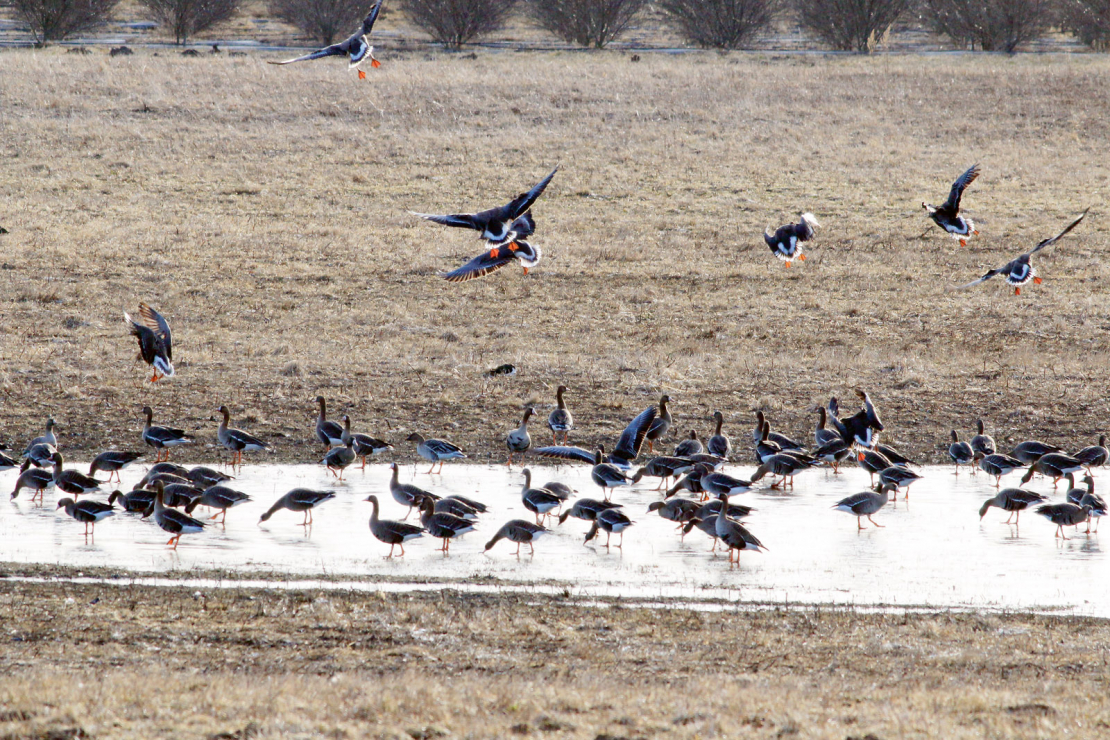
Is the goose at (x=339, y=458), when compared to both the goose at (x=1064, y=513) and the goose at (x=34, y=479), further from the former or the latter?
the goose at (x=1064, y=513)

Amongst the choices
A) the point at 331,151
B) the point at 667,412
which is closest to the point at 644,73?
the point at 331,151

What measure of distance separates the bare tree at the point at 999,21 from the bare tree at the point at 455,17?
2205 centimetres

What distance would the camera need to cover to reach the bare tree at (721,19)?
5947 centimetres

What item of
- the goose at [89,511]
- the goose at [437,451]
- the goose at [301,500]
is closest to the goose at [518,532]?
the goose at [301,500]

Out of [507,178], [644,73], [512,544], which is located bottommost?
[512,544]

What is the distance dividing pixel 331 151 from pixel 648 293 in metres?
16.7

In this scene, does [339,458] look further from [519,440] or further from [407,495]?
[519,440]

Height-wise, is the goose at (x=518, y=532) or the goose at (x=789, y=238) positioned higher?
the goose at (x=789, y=238)

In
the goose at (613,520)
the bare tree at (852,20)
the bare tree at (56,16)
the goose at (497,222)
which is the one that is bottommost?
the goose at (613,520)

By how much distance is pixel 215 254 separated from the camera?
83.6ft

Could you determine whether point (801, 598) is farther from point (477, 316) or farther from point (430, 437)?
point (477, 316)

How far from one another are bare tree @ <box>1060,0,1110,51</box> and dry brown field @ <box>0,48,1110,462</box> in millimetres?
6714

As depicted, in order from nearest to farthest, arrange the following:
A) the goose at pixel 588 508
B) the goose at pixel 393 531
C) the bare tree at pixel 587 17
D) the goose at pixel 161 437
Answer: the goose at pixel 393 531
the goose at pixel 588 508
the goose at pixel 161 437
the bare tree at pixel 587 17

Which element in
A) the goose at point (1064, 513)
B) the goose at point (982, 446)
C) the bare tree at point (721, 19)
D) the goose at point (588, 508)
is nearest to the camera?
the goose at point (588, 508)
